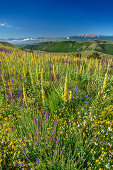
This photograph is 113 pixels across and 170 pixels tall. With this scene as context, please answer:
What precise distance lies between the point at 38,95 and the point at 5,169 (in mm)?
2550

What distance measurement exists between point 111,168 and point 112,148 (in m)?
0.43

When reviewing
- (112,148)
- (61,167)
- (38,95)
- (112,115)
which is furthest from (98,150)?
(38,95)

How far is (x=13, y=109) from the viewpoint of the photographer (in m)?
3.62

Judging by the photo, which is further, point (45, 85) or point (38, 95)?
point (45, 85)

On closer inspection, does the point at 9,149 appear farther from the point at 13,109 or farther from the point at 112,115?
the point at 112,115

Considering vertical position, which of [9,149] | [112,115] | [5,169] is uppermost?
[112,115]

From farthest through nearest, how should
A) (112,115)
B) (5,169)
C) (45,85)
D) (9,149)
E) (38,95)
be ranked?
(45,85), (38,95), (112,115), (9,149), (5,169)

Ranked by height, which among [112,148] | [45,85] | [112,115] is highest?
[45,85]

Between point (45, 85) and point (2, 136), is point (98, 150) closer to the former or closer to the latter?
point (2, 136)

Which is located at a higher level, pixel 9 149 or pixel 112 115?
pixel 112 115

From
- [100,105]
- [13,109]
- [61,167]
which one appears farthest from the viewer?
[13,109]

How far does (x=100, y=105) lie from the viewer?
3.26 meters

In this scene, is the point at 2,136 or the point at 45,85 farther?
the point at 45,85

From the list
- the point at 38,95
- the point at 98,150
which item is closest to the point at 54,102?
the point at 38,95
